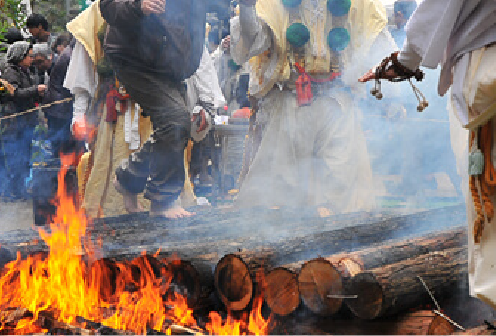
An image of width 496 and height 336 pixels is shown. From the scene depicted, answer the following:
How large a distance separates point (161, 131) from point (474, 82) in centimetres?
322

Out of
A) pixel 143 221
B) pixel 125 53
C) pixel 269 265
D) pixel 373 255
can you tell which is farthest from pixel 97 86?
pixel 373 255

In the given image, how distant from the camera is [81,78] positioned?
6.12 meters

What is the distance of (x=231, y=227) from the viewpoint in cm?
438

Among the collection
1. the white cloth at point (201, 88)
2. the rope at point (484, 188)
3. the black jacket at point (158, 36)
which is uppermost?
the black jacket at point (158, 36)

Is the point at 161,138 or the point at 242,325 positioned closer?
the point at 242,325

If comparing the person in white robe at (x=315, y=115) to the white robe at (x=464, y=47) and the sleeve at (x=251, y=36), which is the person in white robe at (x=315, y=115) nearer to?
the sleeve at (x=251, y=36)

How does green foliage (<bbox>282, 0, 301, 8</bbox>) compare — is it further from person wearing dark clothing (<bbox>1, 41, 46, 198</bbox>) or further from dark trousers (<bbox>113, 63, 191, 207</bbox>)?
person wearing dark clothing (<bbox>1, 41, 46, 198</bbox>)

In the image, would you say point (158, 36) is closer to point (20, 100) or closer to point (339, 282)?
point (339, 282)

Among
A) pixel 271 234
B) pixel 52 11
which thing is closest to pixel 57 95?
pixel 271 234

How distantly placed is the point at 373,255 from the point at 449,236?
0.81 m

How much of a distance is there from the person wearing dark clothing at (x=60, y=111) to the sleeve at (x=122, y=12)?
2489mm

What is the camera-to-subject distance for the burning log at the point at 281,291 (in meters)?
2.96

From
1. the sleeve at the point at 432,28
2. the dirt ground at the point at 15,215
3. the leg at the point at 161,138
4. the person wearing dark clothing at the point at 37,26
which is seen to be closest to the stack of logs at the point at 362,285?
the sleeve at the point at 432,28

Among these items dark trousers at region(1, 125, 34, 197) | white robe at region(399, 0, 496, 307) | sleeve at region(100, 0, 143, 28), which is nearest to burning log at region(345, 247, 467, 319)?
white robe at region(399, 0, 496, 307)
